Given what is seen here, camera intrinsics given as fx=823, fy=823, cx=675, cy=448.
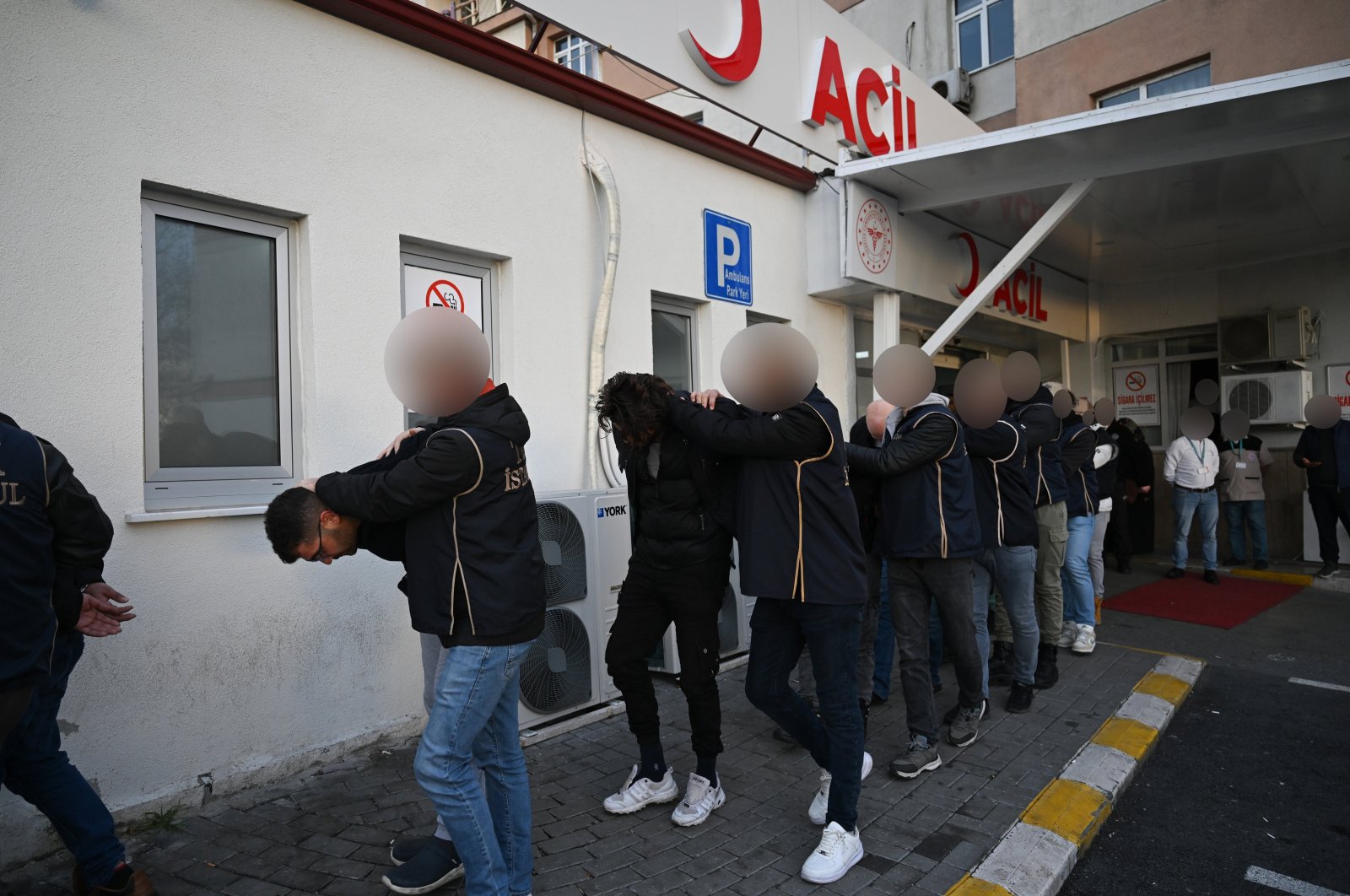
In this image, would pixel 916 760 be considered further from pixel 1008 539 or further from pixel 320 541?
pixel 320 541

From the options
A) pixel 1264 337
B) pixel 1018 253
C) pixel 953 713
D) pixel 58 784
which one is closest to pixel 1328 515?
pixel 1264 337

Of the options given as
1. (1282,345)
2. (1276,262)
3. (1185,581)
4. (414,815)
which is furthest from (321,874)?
(1276,262)

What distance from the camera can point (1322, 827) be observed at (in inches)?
132

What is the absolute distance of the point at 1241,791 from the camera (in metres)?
3.72

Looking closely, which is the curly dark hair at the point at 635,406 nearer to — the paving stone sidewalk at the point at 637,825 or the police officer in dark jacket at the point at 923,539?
the police officer in dark jacket at the point at 923,539

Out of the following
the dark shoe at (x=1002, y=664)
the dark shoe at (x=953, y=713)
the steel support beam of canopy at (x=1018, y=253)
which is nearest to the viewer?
the dark shoe at (x=953, y=713)

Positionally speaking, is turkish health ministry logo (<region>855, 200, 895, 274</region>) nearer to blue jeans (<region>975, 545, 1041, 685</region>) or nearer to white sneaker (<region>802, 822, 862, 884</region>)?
blue jeans (<region>975, 545, 1041, 685</region>)

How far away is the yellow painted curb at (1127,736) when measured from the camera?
3.97 metres

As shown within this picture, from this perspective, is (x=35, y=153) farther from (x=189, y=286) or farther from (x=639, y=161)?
(x=639, y=161)

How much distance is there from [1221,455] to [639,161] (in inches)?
292

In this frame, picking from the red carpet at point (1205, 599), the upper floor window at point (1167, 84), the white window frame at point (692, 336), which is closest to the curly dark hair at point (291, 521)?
the white window frame at point (692, 336)

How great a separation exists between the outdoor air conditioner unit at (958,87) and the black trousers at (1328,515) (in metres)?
8.16

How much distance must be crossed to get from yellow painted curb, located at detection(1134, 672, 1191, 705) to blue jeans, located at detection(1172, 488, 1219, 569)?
4.12 m

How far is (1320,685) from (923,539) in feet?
11.6
